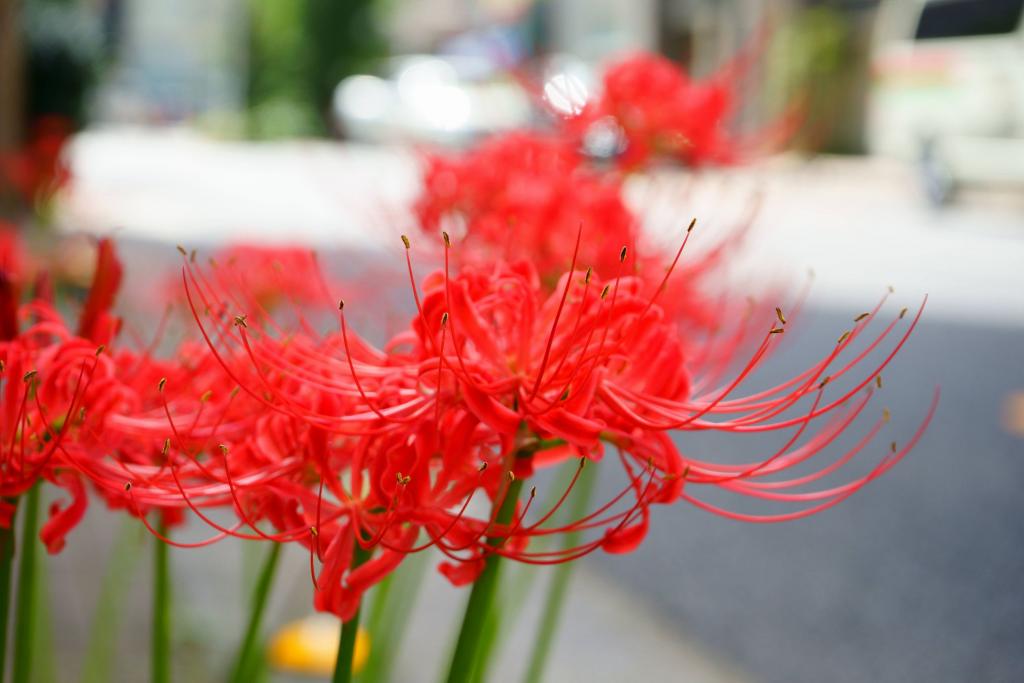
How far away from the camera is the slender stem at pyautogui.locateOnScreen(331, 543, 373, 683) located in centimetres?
51

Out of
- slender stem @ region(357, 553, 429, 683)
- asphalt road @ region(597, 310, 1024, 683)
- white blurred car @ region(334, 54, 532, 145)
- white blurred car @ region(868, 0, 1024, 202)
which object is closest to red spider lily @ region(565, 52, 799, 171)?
slender stem @ region(357, 553, 429, 683)

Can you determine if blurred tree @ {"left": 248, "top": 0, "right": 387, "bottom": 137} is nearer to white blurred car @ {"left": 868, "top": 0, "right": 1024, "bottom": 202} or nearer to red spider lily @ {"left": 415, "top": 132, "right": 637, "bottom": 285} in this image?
white blurred car @ {"left": 868, "top": 0, "right": 1024, "bottom": 202}

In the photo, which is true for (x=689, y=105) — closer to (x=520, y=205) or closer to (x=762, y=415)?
(x=520, y=205)

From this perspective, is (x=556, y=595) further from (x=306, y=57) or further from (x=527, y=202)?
(x=306, y=57)

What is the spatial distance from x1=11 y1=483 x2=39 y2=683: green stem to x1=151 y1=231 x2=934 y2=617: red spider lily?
0.36 feet

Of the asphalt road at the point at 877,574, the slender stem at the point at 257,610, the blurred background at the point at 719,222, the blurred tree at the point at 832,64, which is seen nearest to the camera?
the slender stem at the point at 257,610

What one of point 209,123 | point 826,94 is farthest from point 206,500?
point 209,123

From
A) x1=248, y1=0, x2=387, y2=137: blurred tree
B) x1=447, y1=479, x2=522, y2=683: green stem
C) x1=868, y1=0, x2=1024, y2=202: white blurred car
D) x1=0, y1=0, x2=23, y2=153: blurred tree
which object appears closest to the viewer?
x1=447, y1=479, x2=522, y2=683: green stem

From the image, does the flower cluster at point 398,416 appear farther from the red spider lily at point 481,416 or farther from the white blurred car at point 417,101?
the white blurred car at point 417,101

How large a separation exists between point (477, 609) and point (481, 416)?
0.27 feet

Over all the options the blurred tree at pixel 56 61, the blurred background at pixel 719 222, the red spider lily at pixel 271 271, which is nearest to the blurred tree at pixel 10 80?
the blurred background at pixel 719 222

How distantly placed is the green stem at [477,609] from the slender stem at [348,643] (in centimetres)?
5

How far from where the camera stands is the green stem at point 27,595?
0.55m

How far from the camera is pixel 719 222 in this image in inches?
247
